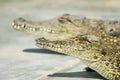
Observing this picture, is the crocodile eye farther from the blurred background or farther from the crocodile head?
the blurred background

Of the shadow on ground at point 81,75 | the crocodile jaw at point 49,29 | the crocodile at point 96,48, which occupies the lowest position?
the shadow on ground at point 81,75

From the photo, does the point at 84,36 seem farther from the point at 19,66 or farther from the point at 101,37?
the point at 19,66

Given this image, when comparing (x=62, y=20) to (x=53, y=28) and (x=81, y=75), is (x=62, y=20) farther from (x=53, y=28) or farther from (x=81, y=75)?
(x=81, y=75)

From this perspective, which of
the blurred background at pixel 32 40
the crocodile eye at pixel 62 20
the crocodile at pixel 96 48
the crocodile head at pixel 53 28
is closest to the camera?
the crocodile at pixel 96 48

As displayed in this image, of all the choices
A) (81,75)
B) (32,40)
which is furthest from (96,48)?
(32,40)

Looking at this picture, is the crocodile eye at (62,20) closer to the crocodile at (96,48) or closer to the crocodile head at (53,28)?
the crocodile head at (53,28)

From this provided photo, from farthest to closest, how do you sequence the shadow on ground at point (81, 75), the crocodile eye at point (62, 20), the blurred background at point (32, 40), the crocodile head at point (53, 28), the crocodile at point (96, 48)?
the crocodile eye at point (62, 20)
the crocodile head at point (53, 28)
the blurred background at point (32, 40)
the shadow on ground at point (81, 75)
the crocodile at point (96, 48)

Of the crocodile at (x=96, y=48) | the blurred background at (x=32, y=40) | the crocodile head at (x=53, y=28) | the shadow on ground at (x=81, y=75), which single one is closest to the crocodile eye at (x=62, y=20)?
the crocodile head at (x=53, y=28)

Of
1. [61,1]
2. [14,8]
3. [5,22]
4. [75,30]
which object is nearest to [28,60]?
[75,30]
